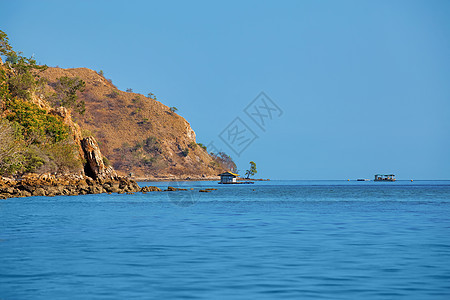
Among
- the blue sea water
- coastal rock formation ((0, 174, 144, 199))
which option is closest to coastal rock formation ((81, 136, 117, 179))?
coastal rock formation ((0, 174, 144, 199))

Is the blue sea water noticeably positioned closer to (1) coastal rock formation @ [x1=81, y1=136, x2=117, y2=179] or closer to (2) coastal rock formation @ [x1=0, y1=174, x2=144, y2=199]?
(2) coastal rock formation @ [x1=0, y1=174, x2=144, y2=199]

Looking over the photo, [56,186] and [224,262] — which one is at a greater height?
[56,186]

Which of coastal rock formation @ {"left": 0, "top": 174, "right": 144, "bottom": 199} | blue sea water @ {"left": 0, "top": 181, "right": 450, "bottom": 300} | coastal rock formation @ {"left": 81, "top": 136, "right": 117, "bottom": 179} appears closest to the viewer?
blue sea water @ {"left": 0, "top": 181, "right": 450, "bottom": 300}

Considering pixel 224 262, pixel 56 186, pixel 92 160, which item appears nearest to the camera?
pixel 224 262

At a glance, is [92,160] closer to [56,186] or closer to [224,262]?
[56,186]

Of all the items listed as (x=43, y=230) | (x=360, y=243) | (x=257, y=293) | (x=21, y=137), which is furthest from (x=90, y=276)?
(x=21, y=137)

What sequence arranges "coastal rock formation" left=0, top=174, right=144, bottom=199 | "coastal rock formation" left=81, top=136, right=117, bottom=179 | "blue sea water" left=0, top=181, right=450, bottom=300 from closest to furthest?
"blue sea water" left=0, top=181, right=450, bottom=300
"coastal rock formation" left=0, top=174, right=144, bottom=199
"coastal rock formation" left=81, top=136, right=117, bottom=179

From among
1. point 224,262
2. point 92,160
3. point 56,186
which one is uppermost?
point 92,160

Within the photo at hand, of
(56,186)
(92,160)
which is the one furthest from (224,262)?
(92,160)

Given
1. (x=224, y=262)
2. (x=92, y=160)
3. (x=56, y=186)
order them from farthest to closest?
(x=92, y=160) → (x=56, y=186) → (x=224, y=262)

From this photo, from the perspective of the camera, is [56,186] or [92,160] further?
[92,160]

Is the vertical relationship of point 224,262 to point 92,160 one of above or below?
below

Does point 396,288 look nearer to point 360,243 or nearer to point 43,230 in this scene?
point 360,243

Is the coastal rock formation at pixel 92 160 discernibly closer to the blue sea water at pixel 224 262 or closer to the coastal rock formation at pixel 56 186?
the coastal rock formation at pixel 56 186
